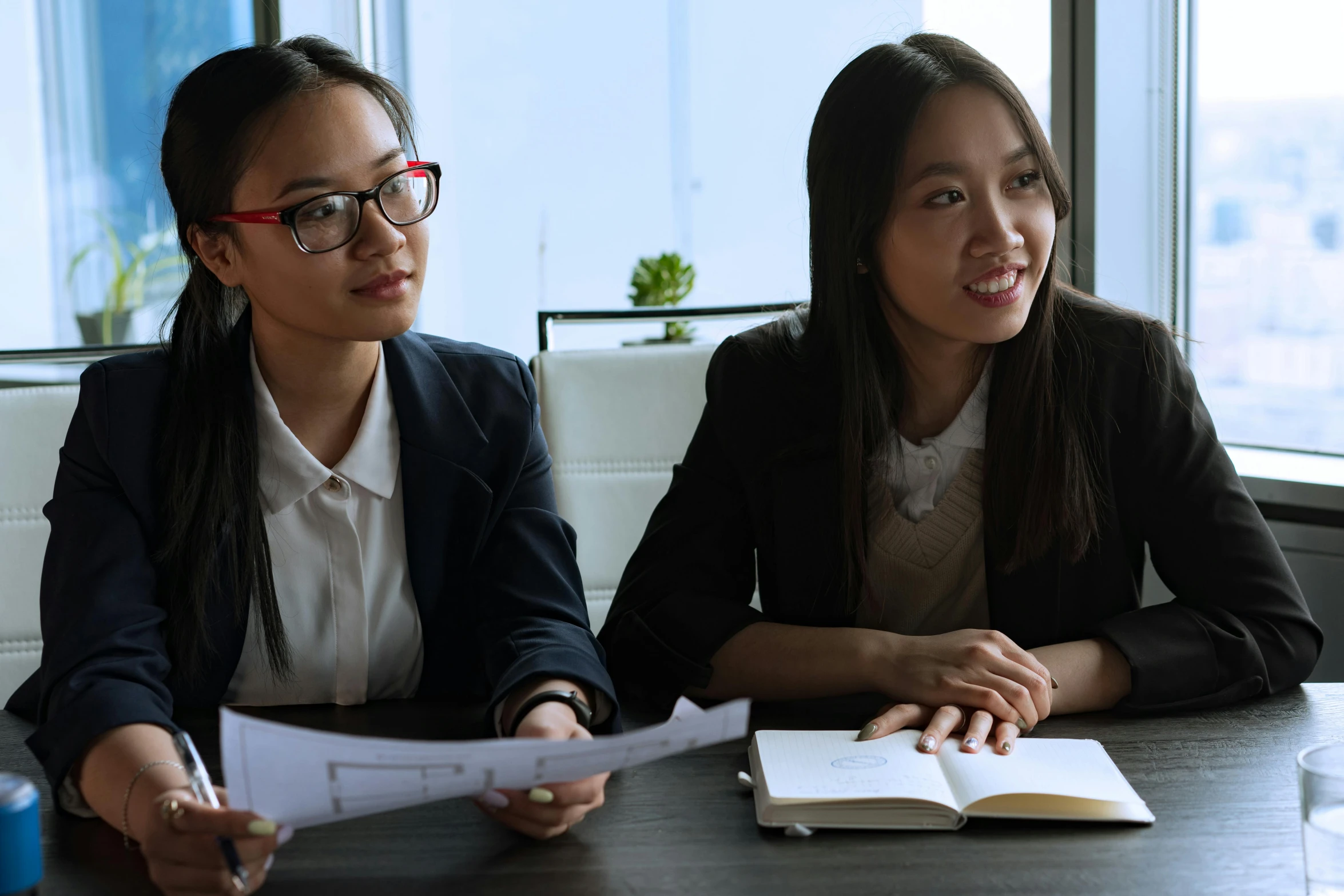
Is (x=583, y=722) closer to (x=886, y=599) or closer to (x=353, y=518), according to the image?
(x=353, y=518)

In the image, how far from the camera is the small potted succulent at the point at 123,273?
3486mm

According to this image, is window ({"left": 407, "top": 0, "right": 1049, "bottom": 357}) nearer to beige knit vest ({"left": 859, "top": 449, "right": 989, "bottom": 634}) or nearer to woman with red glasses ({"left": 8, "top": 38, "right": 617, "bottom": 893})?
beige knit vest ({"left": 859, "top": 449, "right": 989, "bottom": 634})

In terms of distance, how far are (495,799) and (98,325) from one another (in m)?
3.02

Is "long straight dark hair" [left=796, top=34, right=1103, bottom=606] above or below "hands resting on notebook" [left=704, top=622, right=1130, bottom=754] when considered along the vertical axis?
above

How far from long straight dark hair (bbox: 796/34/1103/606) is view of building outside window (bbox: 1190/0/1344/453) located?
100 centimetres

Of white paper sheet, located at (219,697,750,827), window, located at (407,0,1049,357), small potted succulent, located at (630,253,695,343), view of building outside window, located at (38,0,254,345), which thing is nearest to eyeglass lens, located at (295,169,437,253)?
white paper sheet, located at (219,697,750,827)

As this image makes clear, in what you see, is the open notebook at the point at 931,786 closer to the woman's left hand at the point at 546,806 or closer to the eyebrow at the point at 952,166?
the woman's left hand at the point at 546,806

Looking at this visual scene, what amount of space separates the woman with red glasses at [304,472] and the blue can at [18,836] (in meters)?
0.31

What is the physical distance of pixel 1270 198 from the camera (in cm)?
231

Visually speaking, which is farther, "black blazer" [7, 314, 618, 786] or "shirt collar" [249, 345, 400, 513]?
"shirt collar" [249, 345, 400, 513]

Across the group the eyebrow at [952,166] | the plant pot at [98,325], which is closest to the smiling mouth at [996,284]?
the eyebrow at [952,166]

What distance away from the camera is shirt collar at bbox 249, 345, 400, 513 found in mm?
1341

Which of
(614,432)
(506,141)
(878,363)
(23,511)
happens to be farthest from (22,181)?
(878,363)

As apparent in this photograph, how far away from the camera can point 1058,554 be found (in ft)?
4.71
